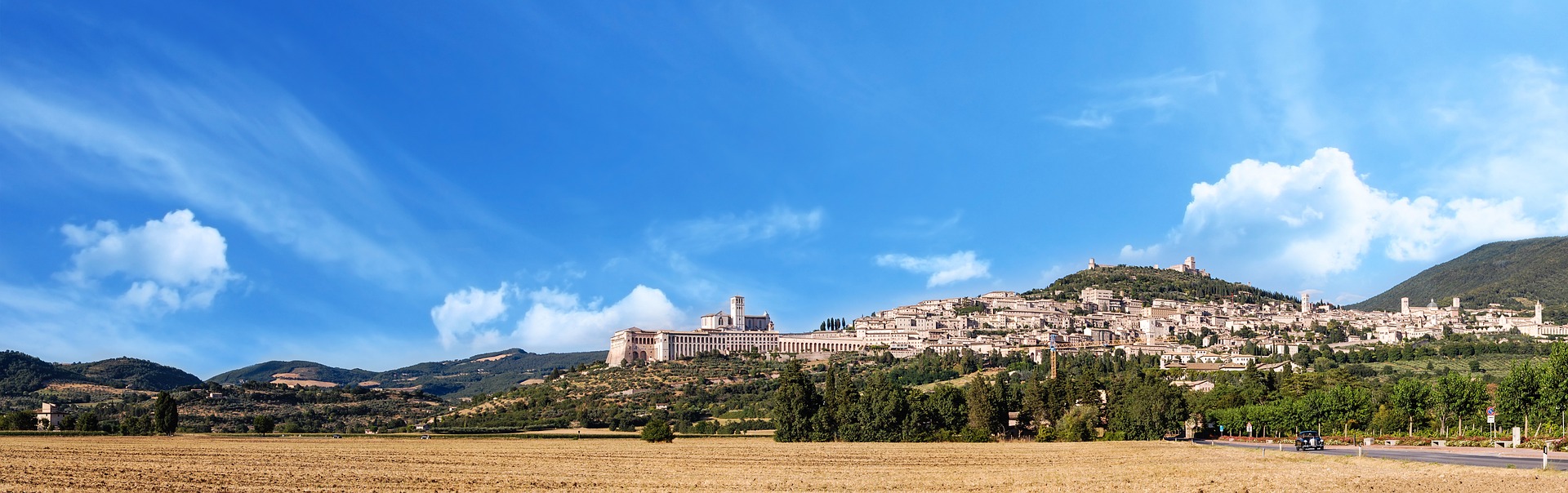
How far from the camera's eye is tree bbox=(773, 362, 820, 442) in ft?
233

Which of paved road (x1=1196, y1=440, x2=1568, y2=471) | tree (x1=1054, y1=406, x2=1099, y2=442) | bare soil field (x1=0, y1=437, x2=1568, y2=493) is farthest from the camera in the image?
tree (x1=1054, y1=406, x2=1099, y2=442)

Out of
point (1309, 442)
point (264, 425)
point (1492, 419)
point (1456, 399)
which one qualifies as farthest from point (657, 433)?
point (1456, 399)

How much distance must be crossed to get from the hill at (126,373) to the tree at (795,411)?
417ft

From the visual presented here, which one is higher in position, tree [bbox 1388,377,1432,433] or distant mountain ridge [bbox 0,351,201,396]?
distant mountain ridge [bbox 0,351,201,396]

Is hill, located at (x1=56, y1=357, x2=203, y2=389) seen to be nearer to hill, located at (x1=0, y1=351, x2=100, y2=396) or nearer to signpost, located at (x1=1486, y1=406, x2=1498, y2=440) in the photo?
hill, located at (x1=0, y1=351, x2=100, y2=396)

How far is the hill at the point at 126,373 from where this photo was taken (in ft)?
562

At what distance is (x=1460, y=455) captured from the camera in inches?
1736

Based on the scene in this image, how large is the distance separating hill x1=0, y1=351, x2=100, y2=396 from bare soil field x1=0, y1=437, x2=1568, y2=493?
11374cm

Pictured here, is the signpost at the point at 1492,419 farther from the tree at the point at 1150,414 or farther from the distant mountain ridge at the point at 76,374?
the distant mountain ridge at the point at 76,374

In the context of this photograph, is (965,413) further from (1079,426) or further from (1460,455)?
(1460,455)

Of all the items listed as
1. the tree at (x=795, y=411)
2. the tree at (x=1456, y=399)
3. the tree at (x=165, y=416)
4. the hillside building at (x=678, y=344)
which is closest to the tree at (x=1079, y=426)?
the tree at (x=795, y=411)

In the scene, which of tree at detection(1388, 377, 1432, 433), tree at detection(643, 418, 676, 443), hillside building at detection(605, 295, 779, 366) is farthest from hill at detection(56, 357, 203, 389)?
tree at detection(1388, 377, 1432, 433)

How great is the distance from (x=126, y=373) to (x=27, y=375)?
31.1 meters

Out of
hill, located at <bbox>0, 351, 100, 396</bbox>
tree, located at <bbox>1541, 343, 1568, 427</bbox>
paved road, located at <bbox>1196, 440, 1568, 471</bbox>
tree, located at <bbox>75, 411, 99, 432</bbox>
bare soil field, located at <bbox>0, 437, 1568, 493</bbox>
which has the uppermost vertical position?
hill, located at <bbox>0, 351, 100, 396</bbox>
